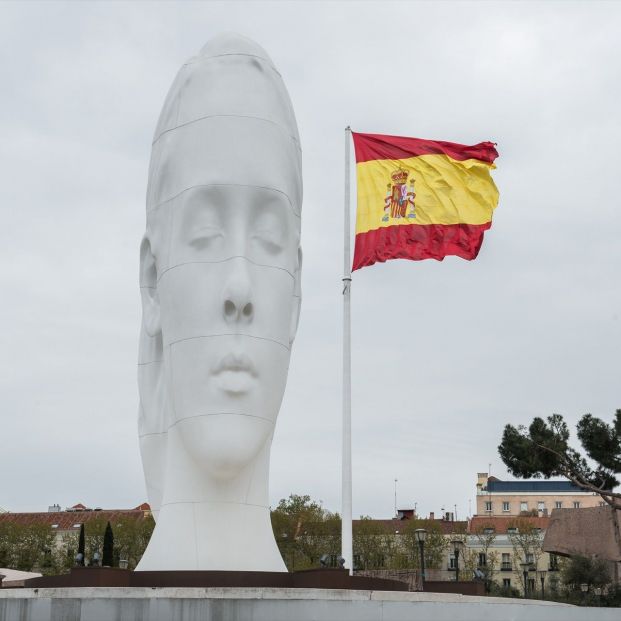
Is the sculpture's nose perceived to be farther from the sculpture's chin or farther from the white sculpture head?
the sculpture's chin

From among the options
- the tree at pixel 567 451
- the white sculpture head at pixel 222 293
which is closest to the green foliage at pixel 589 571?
the tree at pixel 567 451

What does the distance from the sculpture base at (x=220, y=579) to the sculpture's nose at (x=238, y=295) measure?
148 inches

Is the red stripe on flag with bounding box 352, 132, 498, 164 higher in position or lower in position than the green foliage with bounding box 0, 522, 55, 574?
higher

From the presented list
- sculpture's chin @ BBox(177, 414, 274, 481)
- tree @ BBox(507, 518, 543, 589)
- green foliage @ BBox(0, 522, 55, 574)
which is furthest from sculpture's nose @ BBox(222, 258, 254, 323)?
tree @ BBox(507, 518, 543, 589)

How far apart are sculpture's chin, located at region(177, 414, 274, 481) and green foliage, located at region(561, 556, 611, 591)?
31.7 meters

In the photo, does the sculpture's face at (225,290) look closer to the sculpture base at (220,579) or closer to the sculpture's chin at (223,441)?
the sculpture's chin at (223,441)

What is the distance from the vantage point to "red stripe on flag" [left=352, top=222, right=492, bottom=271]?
22.0 metres

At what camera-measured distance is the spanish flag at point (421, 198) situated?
22.0 metres

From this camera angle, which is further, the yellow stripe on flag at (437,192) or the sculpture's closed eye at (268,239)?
the yellow stripe on flag at (437,192)

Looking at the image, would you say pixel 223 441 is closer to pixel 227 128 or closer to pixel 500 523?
pixel 227 128

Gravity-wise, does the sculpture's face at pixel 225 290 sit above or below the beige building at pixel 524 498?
below

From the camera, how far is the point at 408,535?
6494 centimetres

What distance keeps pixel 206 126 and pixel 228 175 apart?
0.96m

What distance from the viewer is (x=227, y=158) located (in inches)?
631
